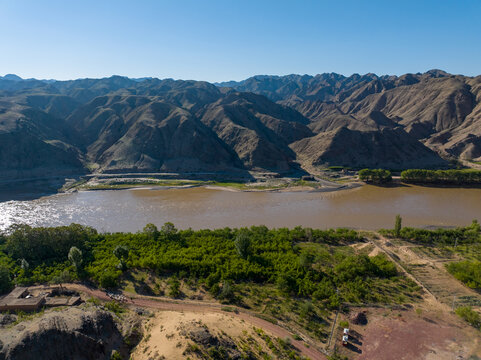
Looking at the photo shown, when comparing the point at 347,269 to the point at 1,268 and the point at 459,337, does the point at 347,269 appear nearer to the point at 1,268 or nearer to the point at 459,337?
the point at 459,337

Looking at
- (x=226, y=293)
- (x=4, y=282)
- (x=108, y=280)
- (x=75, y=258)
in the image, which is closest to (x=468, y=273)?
(x=226, y=293)

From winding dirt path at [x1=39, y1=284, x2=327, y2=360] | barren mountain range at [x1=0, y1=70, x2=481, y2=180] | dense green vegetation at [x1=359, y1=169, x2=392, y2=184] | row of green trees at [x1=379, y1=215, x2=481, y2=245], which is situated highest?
barren mountain range at [x1=0, y1=70, x2=481, y2=180]

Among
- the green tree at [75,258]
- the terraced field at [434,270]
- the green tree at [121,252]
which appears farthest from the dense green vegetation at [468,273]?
the green tree at [75,258]

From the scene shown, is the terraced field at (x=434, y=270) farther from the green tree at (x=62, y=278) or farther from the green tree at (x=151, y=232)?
the green tree at (x=62, y=278)

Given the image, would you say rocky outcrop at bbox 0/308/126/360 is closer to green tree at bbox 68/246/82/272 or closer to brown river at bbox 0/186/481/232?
green tree at bbox 68/246/82/272

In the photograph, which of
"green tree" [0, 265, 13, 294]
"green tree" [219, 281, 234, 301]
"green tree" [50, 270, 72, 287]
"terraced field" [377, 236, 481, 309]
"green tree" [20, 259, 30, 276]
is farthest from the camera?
"green tree" [20, 259, 30, 276]

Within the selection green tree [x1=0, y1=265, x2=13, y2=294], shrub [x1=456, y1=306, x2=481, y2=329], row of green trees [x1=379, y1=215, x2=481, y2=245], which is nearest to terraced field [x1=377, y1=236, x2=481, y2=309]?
shrub [x1=456, y1=306, x2=481, y2=329]

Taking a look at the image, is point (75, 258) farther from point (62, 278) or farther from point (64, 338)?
point (64, 338)
